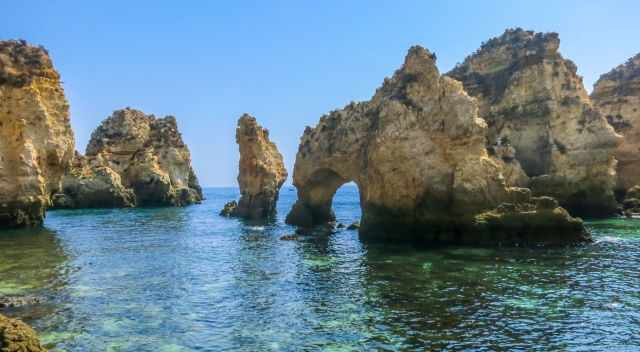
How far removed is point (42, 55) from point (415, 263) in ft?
146

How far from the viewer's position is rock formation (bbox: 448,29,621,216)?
57094 millimetres

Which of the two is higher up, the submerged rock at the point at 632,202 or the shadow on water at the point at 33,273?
the submerged rock at the point at 632,202

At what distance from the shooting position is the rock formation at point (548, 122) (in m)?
57.1

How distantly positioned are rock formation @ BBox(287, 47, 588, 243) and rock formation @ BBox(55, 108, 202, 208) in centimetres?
6253

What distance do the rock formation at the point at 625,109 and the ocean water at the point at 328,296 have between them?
36513mm

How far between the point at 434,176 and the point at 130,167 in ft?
257

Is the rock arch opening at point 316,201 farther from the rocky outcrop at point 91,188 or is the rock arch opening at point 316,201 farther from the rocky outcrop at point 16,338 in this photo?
the rocky outcrop at point 91,188

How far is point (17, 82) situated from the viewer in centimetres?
4853

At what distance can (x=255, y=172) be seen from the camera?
67188mm

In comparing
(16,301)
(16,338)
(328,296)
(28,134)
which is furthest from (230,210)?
(16,338)

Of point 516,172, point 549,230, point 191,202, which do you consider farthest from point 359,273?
point 191,202

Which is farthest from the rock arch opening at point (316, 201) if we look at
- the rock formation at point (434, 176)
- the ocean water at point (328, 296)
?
the ocean water at point (328, 296)

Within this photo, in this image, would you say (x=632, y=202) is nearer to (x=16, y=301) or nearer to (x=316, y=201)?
(x=316, y=201)

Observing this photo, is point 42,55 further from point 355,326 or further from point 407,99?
point 355,326
